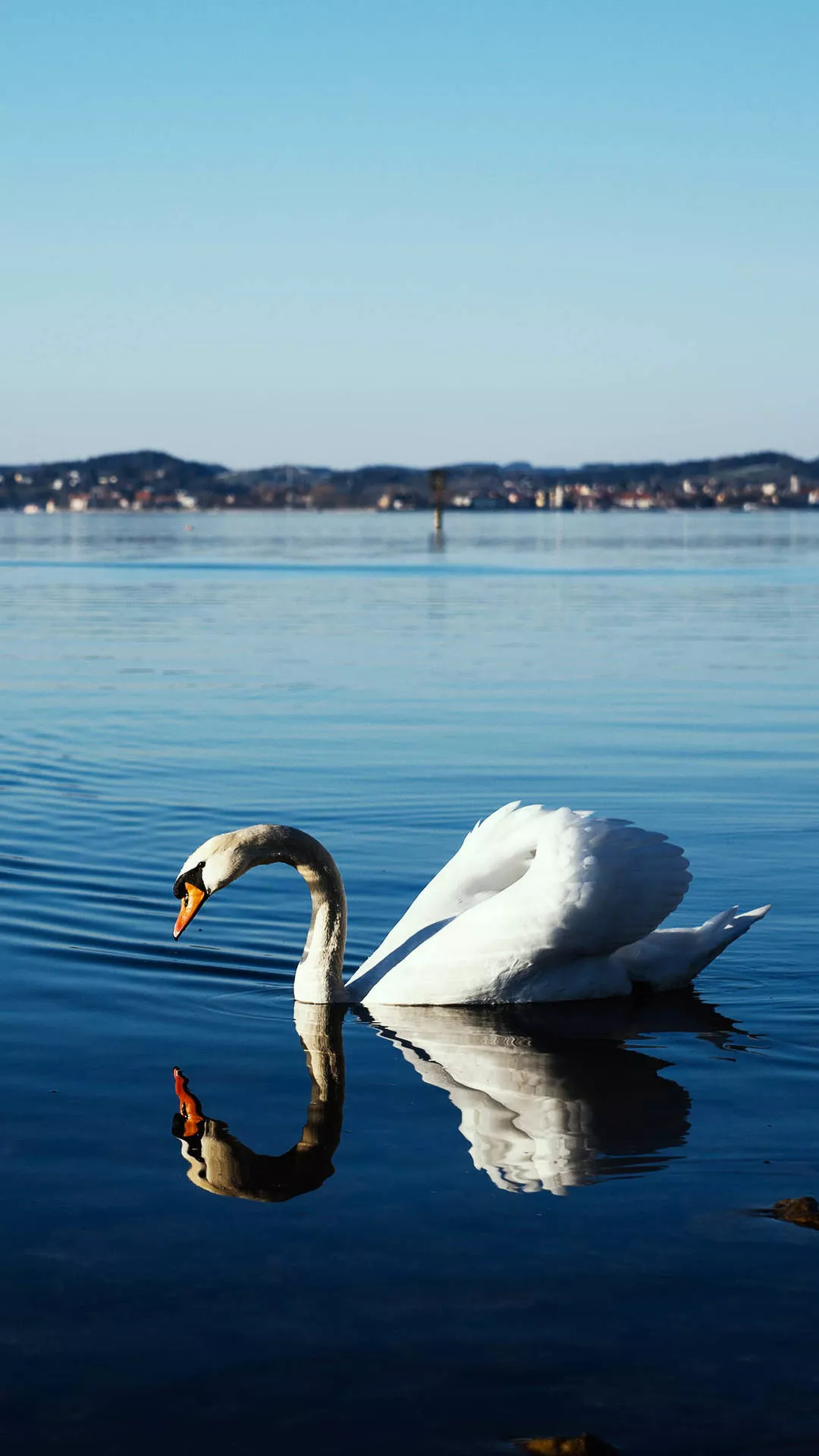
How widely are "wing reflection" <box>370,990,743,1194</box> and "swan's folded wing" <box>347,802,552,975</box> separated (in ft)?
1.54

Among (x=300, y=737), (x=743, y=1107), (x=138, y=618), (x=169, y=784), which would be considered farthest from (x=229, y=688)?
(x=743, y=1107)

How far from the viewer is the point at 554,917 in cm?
924

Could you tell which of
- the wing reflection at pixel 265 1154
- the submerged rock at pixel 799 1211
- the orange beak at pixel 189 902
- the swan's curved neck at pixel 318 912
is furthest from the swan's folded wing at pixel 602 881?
the submerged rock at pixel 799 1211

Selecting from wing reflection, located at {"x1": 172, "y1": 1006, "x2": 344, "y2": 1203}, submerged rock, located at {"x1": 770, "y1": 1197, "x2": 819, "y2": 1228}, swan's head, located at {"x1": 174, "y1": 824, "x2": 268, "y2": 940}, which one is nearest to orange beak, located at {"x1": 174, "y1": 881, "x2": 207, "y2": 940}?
swan's head, located at {"x1": 174, "y1": 824, "x2": 268, "y2": 940}

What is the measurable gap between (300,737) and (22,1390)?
15.3 metres

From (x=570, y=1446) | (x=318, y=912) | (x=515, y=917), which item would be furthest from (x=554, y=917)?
(x=570, y=1446)

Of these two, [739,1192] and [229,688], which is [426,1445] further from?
[229,688]

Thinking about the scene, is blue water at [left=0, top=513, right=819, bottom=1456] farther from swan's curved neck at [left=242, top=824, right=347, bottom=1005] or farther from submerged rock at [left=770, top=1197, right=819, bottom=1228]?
swan's curved neck at [left=242, top=824, right=347, bottom=1005]

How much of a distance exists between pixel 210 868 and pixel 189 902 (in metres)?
0.21

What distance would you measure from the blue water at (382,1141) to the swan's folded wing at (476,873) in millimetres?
593

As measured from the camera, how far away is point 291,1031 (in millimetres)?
9594

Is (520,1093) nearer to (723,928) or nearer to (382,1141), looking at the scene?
(382,1141)

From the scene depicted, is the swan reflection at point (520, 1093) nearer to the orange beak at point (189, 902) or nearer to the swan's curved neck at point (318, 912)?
the swan's curved neck at point (318, 912)

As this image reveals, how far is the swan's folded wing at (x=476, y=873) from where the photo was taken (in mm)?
10078
